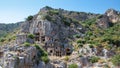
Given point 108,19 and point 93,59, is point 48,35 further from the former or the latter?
point 108,19

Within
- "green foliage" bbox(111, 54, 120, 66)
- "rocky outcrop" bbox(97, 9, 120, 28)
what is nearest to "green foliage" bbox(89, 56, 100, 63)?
"green foliage" bbox(111, 54, 120, 66)

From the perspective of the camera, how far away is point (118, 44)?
293ft

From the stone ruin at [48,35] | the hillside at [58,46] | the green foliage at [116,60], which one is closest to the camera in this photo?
the hillside at [58,46]

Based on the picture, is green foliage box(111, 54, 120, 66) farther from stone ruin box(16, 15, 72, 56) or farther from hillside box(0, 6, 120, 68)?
stone ruin box(16, 15, 72, 56)

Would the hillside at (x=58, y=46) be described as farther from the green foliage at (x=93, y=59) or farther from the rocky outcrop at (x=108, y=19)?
the rocky outcrop at (x=108, y=19)

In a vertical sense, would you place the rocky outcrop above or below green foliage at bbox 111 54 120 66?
above

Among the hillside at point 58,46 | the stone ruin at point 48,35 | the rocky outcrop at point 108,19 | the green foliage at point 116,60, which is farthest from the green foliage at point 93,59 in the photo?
the rocky outcrop at point 108,19

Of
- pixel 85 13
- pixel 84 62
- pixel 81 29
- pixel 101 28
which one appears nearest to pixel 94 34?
pixel 81 29

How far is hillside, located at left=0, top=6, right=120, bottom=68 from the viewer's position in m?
64.3

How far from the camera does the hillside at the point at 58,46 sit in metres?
64.3

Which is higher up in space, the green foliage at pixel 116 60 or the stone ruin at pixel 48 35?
the stone ruin at pixel 48 35

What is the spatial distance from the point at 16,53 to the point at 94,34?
43.3 metres

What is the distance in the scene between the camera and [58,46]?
85938 millimetres

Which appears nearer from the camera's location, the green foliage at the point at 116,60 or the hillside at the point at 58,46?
the hillside at the point at 58,46
